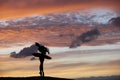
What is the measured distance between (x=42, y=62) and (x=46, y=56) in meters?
0.70

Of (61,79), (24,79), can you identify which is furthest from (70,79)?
(24,79)

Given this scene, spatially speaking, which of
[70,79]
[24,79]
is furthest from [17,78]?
[70,79]

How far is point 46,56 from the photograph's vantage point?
6316 cm

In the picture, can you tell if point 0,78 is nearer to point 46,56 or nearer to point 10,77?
point 10,77

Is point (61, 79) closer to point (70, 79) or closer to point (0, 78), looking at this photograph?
point (70, 79)

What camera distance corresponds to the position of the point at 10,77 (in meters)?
61.3

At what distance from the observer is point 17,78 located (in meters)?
61.6

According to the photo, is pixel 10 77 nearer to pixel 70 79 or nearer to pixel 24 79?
pixel 24 79

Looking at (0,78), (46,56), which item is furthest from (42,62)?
(0,78)

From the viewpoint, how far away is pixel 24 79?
61.6m

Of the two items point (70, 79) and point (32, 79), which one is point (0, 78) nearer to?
point (32, 79)

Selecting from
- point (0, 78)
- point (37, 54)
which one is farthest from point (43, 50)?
point (0, 78)

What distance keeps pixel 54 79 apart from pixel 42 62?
1.91 m

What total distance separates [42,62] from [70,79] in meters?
3.12
